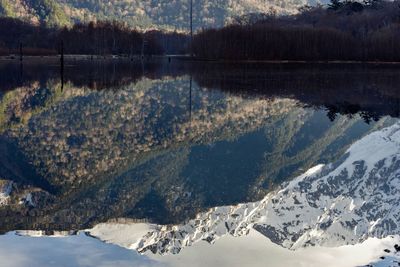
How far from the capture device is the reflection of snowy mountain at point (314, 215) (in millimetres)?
11203

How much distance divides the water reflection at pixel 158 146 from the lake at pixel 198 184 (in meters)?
0.06

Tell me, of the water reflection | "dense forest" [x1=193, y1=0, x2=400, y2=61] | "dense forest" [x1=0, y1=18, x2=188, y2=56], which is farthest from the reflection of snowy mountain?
"dense forest" [x1=0, y1=18, x2=188, y2=56]

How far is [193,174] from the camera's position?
16.6 m

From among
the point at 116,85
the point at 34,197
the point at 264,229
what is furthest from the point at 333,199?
the point at 116,85

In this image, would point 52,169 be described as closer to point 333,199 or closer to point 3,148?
point 3,148

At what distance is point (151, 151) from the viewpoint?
19484mm

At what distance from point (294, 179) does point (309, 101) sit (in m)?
18.3

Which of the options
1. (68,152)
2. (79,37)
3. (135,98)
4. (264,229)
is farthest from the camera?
(79,37)

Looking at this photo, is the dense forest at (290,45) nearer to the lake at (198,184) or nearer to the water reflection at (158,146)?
the water reflection at (158,146)

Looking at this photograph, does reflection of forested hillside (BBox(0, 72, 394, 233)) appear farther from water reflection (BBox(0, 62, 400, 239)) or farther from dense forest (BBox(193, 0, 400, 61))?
dense forest (BBox(193, 0, 400, 61))

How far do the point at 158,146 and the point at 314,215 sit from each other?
7.99 metres

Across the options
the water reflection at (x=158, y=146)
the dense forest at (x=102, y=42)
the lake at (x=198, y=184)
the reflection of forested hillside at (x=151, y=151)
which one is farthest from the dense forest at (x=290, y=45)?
the lake at (x=198, y=184)

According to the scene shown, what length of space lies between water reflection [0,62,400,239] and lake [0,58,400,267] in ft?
0.19

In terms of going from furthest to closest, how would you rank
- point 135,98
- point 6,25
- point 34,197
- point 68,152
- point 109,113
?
1. point 6,25
2. point 135,98
3. point 109,113
4. point 68,152
5. point 34,197
